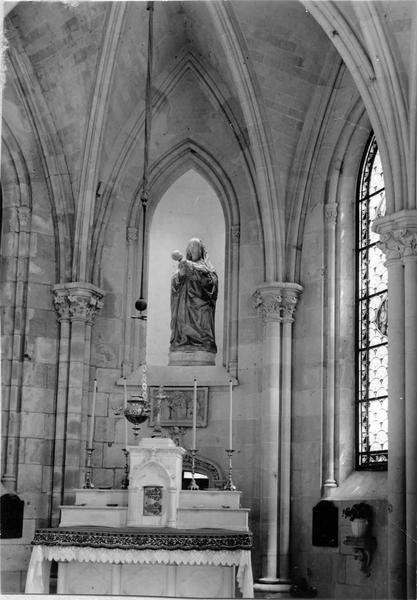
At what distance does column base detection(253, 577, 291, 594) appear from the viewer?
13281 mm

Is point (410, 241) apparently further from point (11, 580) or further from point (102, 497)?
point (11, 580)

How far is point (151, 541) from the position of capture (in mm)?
10398

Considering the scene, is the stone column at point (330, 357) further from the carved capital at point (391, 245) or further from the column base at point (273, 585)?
the carved capital at point (391, 245)

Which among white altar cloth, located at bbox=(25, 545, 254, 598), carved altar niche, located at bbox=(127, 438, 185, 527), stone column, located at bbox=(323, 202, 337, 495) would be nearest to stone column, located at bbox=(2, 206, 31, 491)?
carved altar niche, located at bbox=(127, 438, 185, 527)

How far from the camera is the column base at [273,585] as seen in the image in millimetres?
13281

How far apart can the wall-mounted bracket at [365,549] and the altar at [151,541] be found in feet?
5.64

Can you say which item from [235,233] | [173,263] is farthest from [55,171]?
[235,233]

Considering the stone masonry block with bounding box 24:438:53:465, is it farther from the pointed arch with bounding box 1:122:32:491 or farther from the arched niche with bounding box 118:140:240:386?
the arched niche with bounding box 118:140:240:386

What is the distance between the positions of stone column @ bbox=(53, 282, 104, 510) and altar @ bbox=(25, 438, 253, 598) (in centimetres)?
254

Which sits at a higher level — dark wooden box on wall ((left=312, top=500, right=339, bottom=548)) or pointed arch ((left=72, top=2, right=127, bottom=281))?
pointed arch ((left=72, top=2, right=127, bottom=281))

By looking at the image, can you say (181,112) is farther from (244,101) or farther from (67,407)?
(67,407)

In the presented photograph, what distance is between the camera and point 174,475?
11.3 meters

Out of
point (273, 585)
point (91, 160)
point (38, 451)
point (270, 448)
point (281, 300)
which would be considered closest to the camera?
point (273, 585)

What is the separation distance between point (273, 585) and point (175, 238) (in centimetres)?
553
